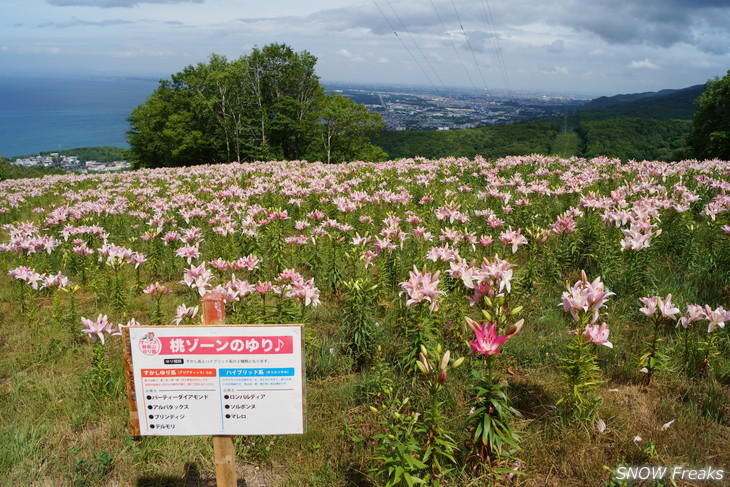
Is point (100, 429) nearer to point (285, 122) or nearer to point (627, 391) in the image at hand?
point (627, 391)

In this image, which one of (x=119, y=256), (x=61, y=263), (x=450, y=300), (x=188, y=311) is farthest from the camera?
(x=61, y=263)

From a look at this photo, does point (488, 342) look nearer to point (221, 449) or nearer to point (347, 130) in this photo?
point (221, 449)

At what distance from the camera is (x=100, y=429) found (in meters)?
3.26

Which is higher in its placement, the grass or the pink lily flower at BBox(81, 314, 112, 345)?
the pink lily flower at BBox(81, 314, 112, 345)

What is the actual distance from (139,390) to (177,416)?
253 millimetres

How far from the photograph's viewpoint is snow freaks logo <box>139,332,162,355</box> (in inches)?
86.8

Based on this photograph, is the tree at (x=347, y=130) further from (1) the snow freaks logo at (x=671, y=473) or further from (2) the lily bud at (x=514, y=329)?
(1) the snow freaks logo at (x=671, y=473)

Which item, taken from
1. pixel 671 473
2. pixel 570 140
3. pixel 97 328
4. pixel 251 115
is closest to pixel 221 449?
pixel 97 328

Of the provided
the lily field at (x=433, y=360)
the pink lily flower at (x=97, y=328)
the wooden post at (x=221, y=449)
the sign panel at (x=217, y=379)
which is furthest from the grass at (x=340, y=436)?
the sign panel at (x=217, y=379)

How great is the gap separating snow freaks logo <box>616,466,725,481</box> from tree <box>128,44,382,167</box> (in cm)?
3900

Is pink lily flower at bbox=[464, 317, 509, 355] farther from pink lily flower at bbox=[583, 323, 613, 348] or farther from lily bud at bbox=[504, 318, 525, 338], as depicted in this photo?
pink lily flower at bbox=[583, 323, 613, 348]

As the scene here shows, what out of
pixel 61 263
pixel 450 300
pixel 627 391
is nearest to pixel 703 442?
pixel 627 391

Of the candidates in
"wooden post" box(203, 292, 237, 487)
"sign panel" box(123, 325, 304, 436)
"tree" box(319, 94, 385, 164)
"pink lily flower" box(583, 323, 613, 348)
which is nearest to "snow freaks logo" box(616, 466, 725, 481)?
"pink lily flower" box(583, 323, 613, 348)

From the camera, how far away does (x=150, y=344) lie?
2.21 m
